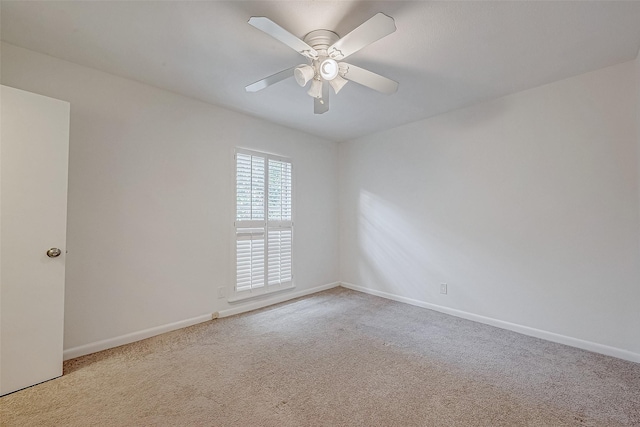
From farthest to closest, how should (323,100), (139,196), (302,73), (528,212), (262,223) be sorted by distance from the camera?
(262,223) < (528,212) < (139,196) < (323,100) < (302,73)

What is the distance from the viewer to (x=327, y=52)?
1887 mm

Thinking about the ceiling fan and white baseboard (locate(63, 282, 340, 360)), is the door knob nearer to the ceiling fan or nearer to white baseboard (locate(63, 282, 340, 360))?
white baseboard (locate(63, 282, 340, 360))

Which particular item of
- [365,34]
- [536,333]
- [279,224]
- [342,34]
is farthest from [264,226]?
[536,333]

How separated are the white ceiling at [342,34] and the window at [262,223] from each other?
98cm

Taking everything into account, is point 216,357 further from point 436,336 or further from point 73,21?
point 73,21

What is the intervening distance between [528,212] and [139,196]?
3.86m

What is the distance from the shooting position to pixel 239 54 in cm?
220

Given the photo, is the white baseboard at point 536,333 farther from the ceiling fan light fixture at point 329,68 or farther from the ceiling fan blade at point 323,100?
the ceiling fan light fixture at point 329,68

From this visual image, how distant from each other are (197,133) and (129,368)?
230 cm

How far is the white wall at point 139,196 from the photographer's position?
2326 millimetres

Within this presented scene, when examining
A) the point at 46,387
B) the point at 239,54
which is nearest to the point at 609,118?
the point at 239,54

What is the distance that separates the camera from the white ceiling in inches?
67.8

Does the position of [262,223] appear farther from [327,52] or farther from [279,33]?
[279,33]

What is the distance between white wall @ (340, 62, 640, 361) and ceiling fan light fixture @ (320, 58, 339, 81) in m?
2.15
